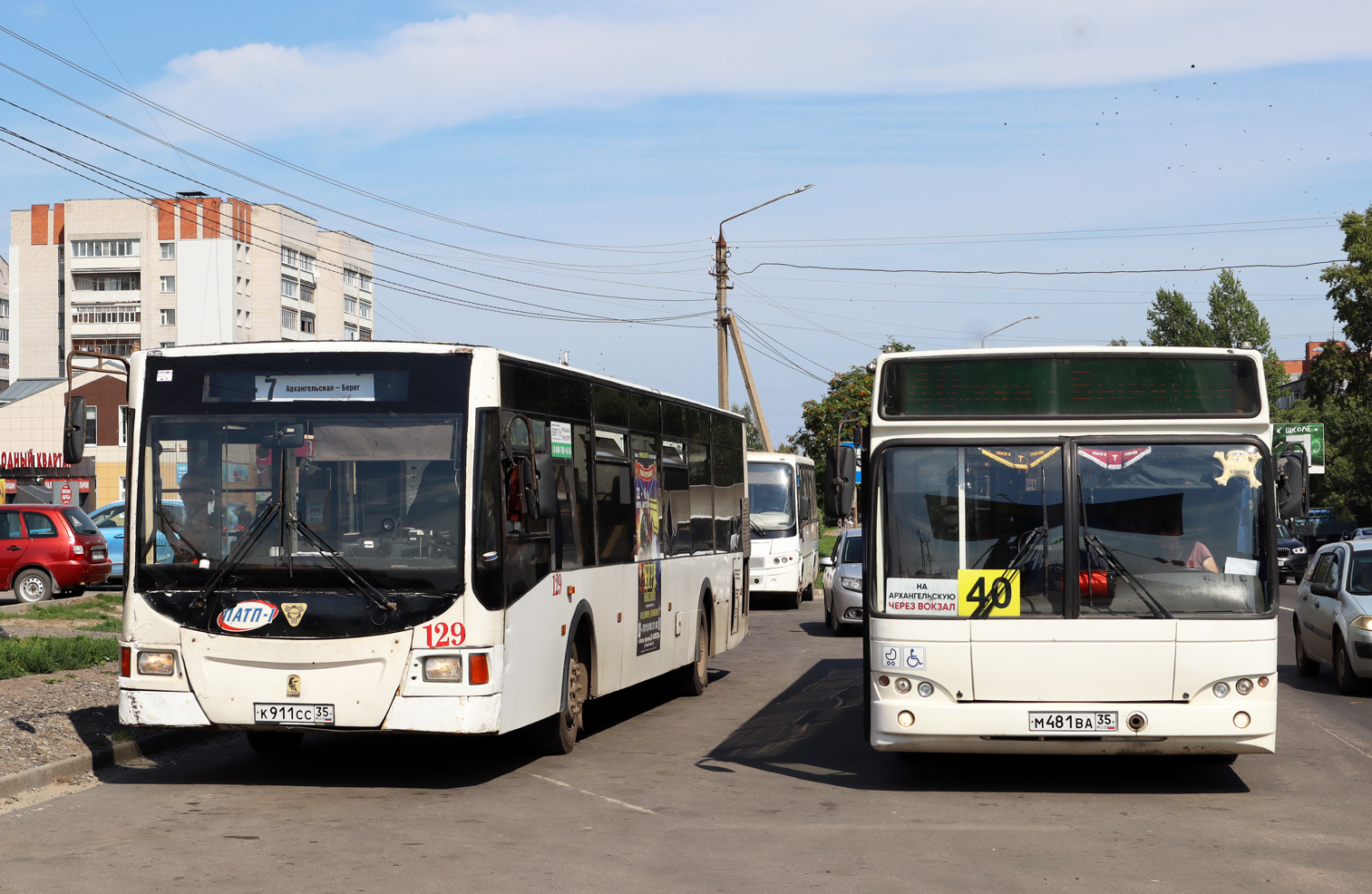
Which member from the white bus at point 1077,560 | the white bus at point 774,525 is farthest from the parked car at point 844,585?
the white bus at point 1077,560

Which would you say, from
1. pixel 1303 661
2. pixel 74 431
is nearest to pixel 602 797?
pixel 74 431

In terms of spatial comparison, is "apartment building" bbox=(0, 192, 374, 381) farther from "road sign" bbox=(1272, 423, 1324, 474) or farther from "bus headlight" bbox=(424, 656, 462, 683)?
"bus headlight" bbox=(424, 656, 462, 683)

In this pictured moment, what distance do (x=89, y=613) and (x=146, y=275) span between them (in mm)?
82978

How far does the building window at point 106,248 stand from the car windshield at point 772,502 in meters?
79.9

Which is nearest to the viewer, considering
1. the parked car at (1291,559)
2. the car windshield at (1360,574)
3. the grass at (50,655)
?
the grass at (50,655)

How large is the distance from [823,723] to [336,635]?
203 inches

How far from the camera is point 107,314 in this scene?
101 m

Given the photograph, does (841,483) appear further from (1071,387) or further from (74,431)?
(74,431)

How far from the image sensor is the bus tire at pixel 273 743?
11156 mm

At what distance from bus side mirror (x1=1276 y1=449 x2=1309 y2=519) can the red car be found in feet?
73.2

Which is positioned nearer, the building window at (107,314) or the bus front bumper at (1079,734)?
the bus front bumper at (1079,734)

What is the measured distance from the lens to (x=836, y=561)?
23.7m

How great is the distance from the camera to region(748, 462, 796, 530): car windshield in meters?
30.6

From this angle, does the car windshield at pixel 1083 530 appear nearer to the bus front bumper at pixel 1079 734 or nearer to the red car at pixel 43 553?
the bus front bumper at pixel 1079 734
